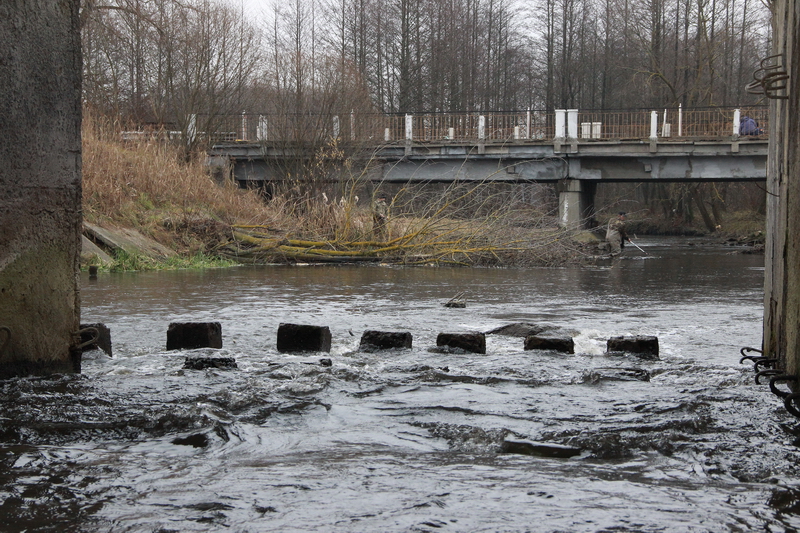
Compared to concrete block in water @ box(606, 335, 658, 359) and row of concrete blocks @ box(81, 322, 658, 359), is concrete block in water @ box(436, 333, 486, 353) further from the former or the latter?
concrete block in water @ box(606, 335, 658, 359)

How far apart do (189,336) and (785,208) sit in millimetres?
4782

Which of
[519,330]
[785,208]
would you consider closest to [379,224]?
[519,330]

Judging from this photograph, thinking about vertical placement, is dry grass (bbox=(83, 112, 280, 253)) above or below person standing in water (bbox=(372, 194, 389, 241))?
above

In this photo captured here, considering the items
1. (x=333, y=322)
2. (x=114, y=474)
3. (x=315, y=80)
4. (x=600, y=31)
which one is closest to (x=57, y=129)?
(x=114, y=474)

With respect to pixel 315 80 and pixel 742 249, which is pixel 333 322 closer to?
pixel 315 80

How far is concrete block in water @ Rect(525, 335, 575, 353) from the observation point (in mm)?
7043

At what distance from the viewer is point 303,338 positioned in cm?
721

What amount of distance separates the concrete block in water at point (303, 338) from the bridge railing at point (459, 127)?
58.3 feet

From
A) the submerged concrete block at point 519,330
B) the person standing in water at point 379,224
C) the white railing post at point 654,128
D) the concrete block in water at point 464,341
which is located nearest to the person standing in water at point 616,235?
the white railing post at point 654,128

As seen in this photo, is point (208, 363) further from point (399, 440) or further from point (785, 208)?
point (785, 208)

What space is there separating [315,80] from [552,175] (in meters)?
9.23

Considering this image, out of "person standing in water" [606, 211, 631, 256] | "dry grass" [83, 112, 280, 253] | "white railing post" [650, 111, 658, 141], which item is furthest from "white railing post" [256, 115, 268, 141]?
"white railing post" [650, 111, 658, 141]

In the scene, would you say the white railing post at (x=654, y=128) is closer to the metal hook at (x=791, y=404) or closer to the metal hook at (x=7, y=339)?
the metal hook at (x=791, y=404)

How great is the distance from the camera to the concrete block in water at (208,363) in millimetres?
6246
